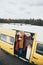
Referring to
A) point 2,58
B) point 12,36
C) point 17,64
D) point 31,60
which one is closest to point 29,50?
point 31,60

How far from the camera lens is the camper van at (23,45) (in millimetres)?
10811

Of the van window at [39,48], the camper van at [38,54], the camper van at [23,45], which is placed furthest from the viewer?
the camper van at [23,45]

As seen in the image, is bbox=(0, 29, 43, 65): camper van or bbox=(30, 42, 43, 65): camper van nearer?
bbox=(30, 42, 43, 65): camper van

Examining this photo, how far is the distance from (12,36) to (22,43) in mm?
1498

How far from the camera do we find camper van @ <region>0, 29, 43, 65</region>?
10811 millimetres

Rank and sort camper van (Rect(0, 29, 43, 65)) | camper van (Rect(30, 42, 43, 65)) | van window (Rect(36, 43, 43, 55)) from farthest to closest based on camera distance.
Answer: camper van (Rect(0, 29, 43, 65)) → van window (Rect(36, 43, 43, 55)) → camper van (Rect(30, 42, 43, 65))

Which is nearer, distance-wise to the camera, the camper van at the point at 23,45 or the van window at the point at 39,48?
the van window at the point at 39,48

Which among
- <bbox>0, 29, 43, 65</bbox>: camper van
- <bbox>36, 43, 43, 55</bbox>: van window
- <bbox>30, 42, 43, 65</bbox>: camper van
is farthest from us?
<bbox>0, 29, 43, 65</bbox>: camper van

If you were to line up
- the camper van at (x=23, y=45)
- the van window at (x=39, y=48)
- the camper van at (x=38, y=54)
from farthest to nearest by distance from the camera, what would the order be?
1. the camper van at (x=23, y=45)
2. the van window at (x=39, y=48)
3. the camper van at (x=38, y=54)

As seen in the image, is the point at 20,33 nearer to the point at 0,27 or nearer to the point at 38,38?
the point at 38,38

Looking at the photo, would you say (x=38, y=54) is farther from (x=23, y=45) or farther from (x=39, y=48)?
(x=23, y=45)

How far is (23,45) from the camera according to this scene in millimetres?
12547

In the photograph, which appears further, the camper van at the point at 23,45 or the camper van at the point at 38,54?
the camper van at the point at 23,45

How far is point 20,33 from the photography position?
1286 cm
